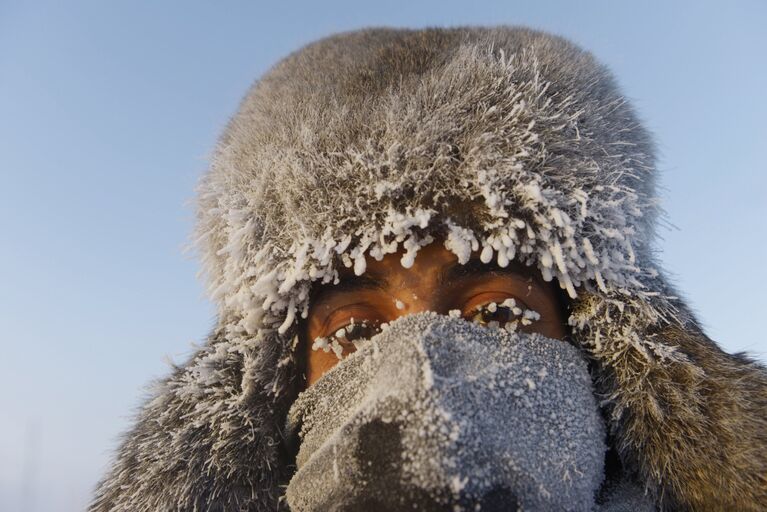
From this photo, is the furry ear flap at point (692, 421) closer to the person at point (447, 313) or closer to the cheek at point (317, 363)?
the person at point (447, 313)

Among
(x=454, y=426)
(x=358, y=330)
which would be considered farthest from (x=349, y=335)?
(x=454, y=426)

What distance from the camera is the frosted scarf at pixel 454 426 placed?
1083mm

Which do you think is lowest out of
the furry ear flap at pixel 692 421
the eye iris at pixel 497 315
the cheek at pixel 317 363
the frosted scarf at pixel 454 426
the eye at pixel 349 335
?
the furry ear flap at pixel 692 421

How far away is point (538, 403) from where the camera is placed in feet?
4.18

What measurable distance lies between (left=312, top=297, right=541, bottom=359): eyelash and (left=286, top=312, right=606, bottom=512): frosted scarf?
0.19 ft

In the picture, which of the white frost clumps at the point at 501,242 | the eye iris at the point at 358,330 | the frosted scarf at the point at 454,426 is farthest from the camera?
the eye iris at the point at 358,330

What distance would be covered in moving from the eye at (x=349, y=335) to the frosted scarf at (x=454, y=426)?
0.10 metres

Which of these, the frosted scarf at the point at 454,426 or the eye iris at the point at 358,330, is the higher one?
the eye iris at the point at 358,330

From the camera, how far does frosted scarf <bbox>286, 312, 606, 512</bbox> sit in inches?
42.6

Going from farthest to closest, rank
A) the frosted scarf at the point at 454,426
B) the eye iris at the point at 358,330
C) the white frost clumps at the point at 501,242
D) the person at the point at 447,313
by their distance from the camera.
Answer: the eye iris at the point at 358,330 → the white frost clumps at the point at 501,242 → the person at the point at 447,313 → the frosted scarf at the point at 454,426

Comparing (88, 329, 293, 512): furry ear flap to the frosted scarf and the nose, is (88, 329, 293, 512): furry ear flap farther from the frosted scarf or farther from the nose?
the nose

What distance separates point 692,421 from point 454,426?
609mm

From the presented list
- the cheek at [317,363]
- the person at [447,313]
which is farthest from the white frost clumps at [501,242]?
the cheek at [317,363]

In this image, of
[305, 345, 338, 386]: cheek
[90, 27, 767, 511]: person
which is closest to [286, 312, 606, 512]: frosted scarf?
[90, 27, 767, 511]: person
